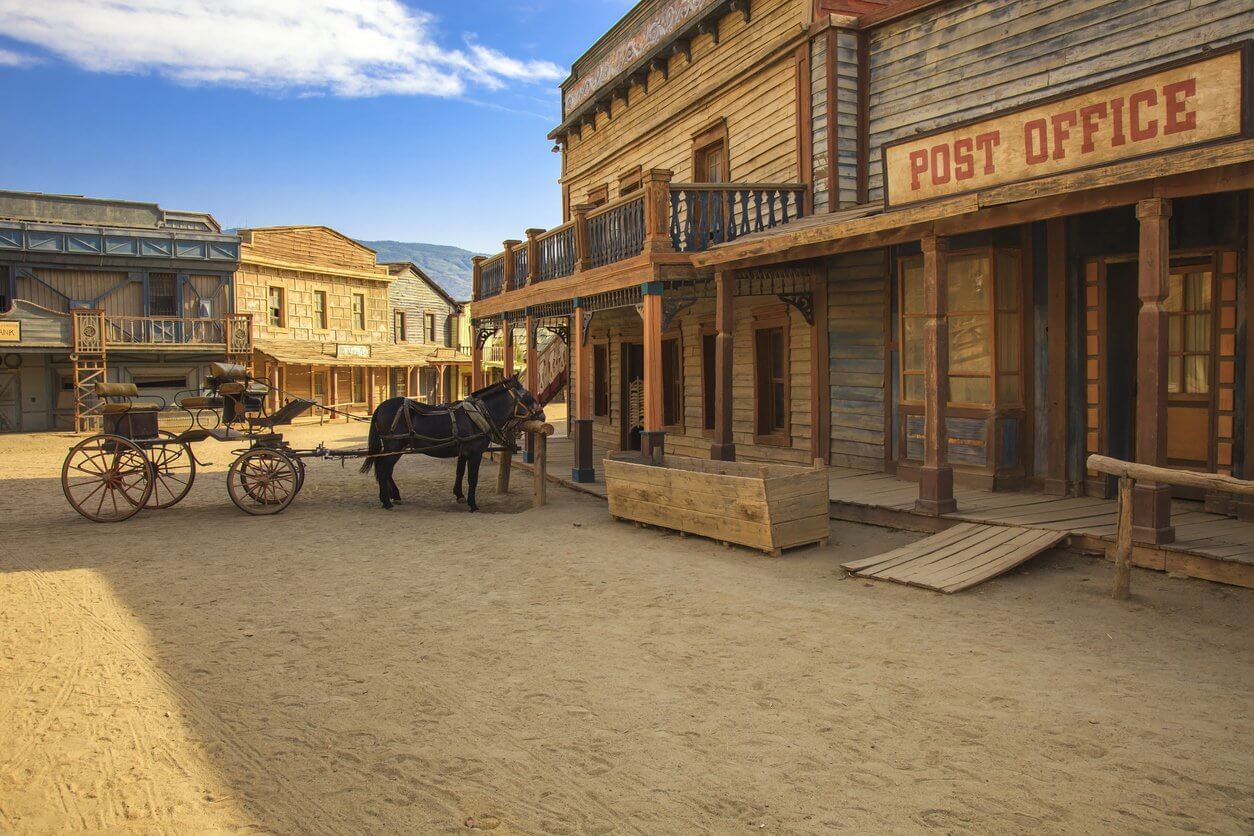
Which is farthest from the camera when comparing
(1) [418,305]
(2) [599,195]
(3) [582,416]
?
(1) [418,305]

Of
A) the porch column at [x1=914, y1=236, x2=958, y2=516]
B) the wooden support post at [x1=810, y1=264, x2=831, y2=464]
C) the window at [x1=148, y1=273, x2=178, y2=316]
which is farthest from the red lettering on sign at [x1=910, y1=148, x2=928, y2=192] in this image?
the window at [x1=148, y1=273, x2=178, y2=316]

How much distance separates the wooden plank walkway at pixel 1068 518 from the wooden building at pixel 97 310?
81.3 feet

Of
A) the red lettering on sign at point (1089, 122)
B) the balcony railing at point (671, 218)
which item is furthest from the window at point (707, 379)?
the red lettering on sign at point (1089, 122)

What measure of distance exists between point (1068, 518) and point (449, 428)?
7328 millimetres

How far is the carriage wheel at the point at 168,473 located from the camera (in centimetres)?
1020

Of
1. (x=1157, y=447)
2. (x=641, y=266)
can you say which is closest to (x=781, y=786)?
(x=1157, y=447)

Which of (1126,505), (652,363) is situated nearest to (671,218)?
(652,363)

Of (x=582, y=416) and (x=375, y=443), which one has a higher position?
(x=582, y=416)

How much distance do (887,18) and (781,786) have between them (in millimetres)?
9853

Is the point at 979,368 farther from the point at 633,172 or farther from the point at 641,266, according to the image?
the point at 633,172

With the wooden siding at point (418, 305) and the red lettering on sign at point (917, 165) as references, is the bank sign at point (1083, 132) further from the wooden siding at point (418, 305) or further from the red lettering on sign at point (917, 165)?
the wooden siding at point (418, 305)

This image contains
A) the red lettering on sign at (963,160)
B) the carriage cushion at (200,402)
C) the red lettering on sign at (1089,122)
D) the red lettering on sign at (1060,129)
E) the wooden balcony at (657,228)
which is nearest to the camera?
the red lettering on sign at (1089,122)

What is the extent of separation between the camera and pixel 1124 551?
5.91m

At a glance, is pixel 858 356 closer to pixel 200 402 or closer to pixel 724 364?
pixel 724 364
